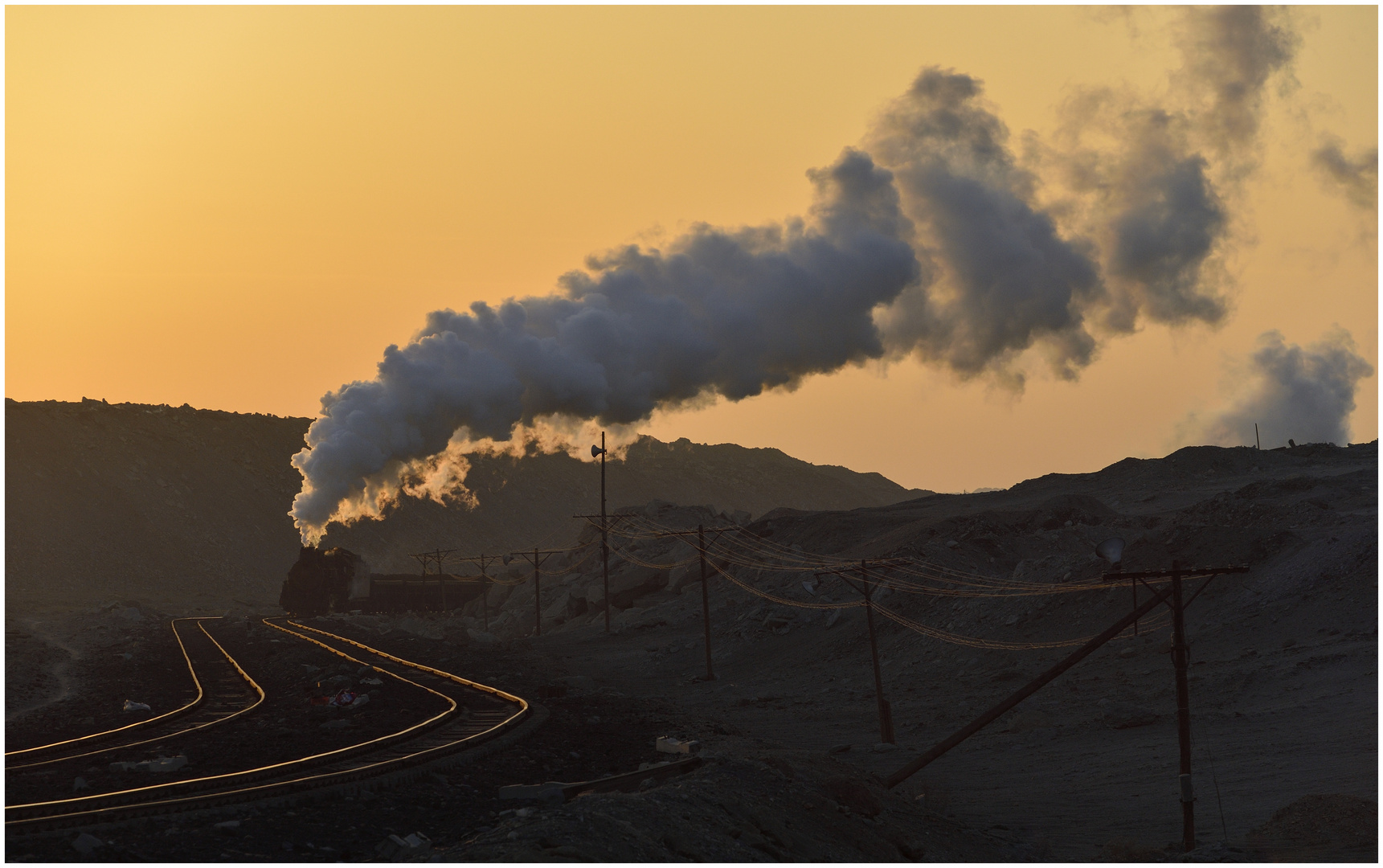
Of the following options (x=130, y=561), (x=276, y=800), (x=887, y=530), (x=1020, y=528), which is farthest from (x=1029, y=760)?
(x=130, y=561)

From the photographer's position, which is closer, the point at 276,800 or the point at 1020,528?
the point at 276,800

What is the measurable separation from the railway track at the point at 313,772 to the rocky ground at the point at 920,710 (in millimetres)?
652

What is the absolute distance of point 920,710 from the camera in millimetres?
34531

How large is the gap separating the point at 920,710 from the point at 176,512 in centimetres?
12592

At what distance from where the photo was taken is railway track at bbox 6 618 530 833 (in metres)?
15.2

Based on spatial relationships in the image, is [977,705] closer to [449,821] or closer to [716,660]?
[716,660]

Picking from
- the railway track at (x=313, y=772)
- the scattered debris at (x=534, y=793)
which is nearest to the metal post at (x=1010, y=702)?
the scattered debris at (x=534, y=793)

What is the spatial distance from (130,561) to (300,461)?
281 ft

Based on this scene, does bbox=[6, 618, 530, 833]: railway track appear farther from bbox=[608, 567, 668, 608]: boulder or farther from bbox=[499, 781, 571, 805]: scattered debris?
bbox=[608, 567, 668, 608]: boulder

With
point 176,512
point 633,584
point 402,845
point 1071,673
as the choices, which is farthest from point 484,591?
point 176,512

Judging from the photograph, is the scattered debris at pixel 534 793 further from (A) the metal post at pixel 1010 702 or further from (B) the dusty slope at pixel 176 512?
(B) the dusty slope at pixel 176 512

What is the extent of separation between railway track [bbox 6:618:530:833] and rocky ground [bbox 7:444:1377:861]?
0.65 meters

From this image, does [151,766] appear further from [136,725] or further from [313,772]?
[136,725]

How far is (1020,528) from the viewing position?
2379 inches
